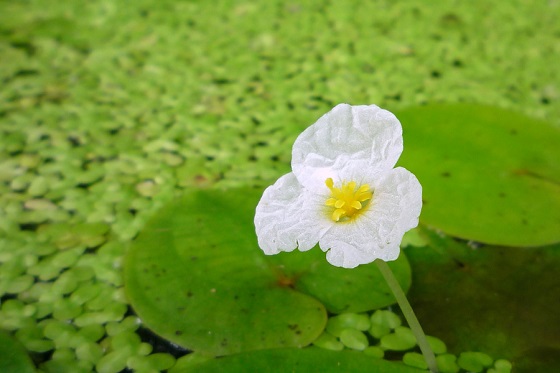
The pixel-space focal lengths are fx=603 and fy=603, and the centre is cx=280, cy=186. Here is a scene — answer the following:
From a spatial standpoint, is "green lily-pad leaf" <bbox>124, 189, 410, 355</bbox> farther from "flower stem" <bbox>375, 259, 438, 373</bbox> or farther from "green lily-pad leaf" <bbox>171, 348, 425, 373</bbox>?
"flower stem" <bbox>375, 259, 438, 373</bbox>

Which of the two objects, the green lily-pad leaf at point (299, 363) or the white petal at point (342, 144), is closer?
the white petal at point (342, 144)

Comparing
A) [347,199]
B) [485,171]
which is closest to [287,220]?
[347,199]

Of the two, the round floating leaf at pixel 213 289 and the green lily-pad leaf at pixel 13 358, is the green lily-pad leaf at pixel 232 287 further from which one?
the green lily-pad leaf at pixel 13 358

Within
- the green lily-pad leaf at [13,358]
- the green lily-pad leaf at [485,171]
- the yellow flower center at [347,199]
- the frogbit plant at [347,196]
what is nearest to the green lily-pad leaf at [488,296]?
the green lily-pad leaf at [485,171]

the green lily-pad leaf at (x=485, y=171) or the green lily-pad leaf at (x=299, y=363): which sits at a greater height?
the green lily-pad leaf at (x=485, y=171)

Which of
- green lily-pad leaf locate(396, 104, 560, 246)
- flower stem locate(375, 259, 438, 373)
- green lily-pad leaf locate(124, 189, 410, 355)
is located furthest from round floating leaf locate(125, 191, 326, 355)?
green lily-pad leaf locate(396, 104, 560, 246)

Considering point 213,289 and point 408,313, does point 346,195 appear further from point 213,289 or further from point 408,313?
point 213,289

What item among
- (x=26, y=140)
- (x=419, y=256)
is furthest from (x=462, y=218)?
(x=26, y=140)
